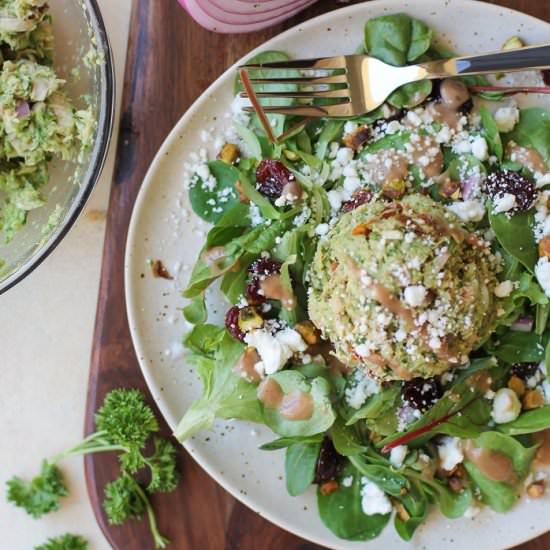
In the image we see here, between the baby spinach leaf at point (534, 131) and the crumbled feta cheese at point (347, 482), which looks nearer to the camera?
the baby spinach leaf at point (534, 131)

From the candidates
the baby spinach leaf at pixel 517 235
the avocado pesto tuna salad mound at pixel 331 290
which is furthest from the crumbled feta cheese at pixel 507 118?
the baby spinach leaf at pixel 517 235

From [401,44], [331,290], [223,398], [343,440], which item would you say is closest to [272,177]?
[331,290]

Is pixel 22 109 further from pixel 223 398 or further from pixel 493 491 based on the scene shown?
pixel 493 491

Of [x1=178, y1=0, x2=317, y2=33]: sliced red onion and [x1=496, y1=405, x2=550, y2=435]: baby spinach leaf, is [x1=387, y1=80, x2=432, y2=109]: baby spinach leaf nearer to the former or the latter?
[x1=178, y1=0, x2=317, y2=33]: sliced red onion

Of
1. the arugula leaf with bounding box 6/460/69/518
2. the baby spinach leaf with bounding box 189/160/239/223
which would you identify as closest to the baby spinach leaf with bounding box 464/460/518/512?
the baby spinach leaf with bounding box 189/160/239/223

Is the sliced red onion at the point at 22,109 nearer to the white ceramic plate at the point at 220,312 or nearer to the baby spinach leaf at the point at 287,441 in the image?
the white ceramic plate at the point at 220,312

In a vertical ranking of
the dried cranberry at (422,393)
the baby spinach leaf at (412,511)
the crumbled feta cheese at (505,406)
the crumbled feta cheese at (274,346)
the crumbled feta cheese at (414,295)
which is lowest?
the baby spinach leaf at (412,511)

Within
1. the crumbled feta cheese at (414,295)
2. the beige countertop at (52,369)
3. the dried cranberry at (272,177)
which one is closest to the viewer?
the crumbled feta cheese at (414,295)
